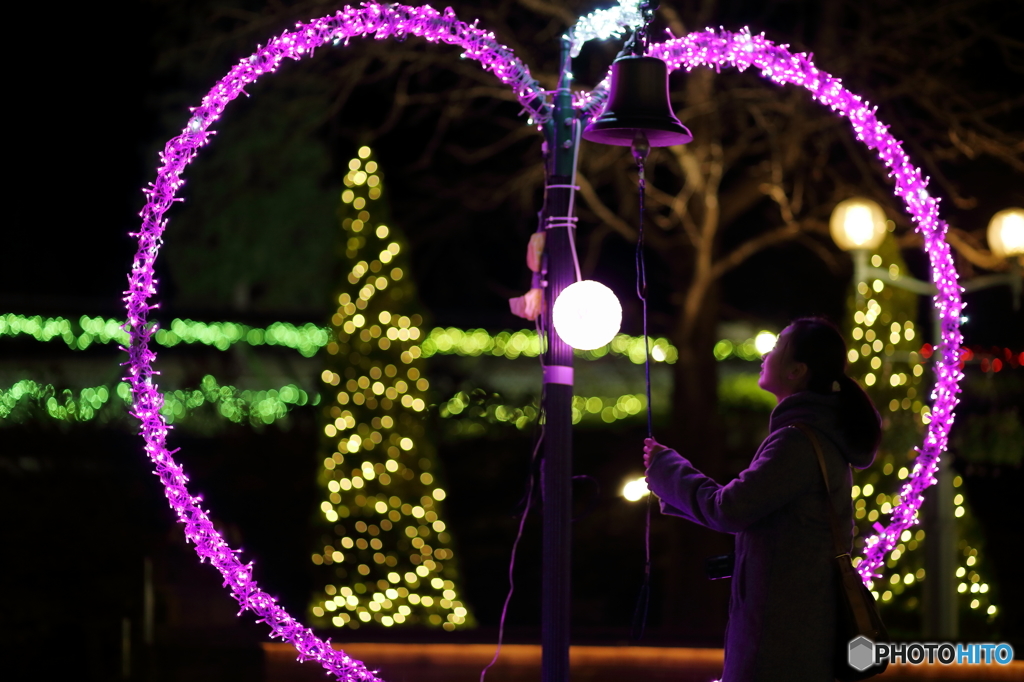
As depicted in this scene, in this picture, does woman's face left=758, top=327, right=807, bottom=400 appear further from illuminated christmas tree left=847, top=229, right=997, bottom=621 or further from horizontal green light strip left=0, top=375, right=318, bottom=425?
illuminated christmas tree left=847, top=229, right=997, bottom=621

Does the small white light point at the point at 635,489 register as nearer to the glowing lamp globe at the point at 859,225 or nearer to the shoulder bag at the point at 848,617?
the shoulder bag at the point at 848,617

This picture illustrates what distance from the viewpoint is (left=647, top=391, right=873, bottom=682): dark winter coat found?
3.49 m

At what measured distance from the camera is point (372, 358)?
363 inches

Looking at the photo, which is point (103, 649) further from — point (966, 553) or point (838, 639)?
point (966, 553)

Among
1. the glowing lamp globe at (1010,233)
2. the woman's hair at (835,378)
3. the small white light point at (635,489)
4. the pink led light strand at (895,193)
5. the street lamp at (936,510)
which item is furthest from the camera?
the street lamp at (936,510)

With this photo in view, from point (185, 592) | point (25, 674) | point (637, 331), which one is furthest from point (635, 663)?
point (637, 331)

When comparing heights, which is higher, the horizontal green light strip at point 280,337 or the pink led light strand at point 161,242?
the horizontal green light strip at point 280,337

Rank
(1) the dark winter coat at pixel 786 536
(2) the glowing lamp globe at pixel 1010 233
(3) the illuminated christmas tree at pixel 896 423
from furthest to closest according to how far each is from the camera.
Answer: (3) the illuminated christmas tree at pixel 896 423, (2) the glowing lamp globe at pixel 1010 233, (1) the dark winter coat at pixel 786 536

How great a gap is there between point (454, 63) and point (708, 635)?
524 centimetres

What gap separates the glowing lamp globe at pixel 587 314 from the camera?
400cm

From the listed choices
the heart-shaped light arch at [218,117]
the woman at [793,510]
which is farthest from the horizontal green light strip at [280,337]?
the woman at [793,510]

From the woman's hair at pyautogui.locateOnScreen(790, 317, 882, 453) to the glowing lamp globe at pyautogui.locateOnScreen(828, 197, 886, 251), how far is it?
4.82m

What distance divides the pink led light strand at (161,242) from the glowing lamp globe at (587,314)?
0.80m

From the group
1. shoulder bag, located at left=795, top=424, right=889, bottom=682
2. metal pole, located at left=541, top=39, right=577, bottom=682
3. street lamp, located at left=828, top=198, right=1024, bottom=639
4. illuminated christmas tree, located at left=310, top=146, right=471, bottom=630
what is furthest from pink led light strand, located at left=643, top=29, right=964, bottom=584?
illuminated christmas tree, located at left=310, top=146, right=471, bottom=630
